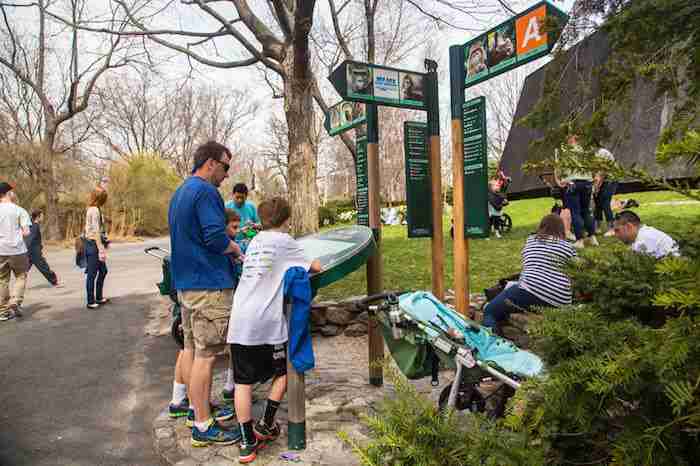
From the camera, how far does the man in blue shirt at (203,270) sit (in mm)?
3082

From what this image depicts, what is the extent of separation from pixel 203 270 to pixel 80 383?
260 centimetres

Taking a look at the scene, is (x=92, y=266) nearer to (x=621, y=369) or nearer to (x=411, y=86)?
(x=411, y=86)

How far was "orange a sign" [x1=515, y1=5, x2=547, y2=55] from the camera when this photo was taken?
353cm

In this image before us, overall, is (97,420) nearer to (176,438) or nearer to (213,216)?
(176,438)

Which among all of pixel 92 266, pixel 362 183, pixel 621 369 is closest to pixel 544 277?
pixel 362 183

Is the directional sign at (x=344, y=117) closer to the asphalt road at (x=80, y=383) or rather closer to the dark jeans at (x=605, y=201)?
the asphalt road at (x=80, y=383)

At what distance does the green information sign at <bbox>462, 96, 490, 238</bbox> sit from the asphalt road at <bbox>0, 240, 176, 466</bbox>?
10.9 ft

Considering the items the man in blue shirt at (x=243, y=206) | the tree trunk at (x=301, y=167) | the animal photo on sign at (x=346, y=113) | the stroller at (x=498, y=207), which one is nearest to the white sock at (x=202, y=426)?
the man in blue shirt at (x=243, y=206)

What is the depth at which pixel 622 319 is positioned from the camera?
1.32 m

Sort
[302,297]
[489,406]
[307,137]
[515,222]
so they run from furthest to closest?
[515,222], [307,137], [489,406], [302,297]

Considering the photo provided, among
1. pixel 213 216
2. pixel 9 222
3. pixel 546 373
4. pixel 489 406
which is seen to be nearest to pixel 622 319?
pixel 546 373

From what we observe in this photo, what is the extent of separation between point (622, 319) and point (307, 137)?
8.23 metres

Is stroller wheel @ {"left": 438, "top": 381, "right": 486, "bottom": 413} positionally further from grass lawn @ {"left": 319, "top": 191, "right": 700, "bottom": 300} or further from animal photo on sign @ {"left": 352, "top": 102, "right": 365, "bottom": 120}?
animal photo on sign @ {"left": 352, "top": 102, "right": 365, "bottom": 120}

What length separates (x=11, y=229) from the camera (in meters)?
7.02
